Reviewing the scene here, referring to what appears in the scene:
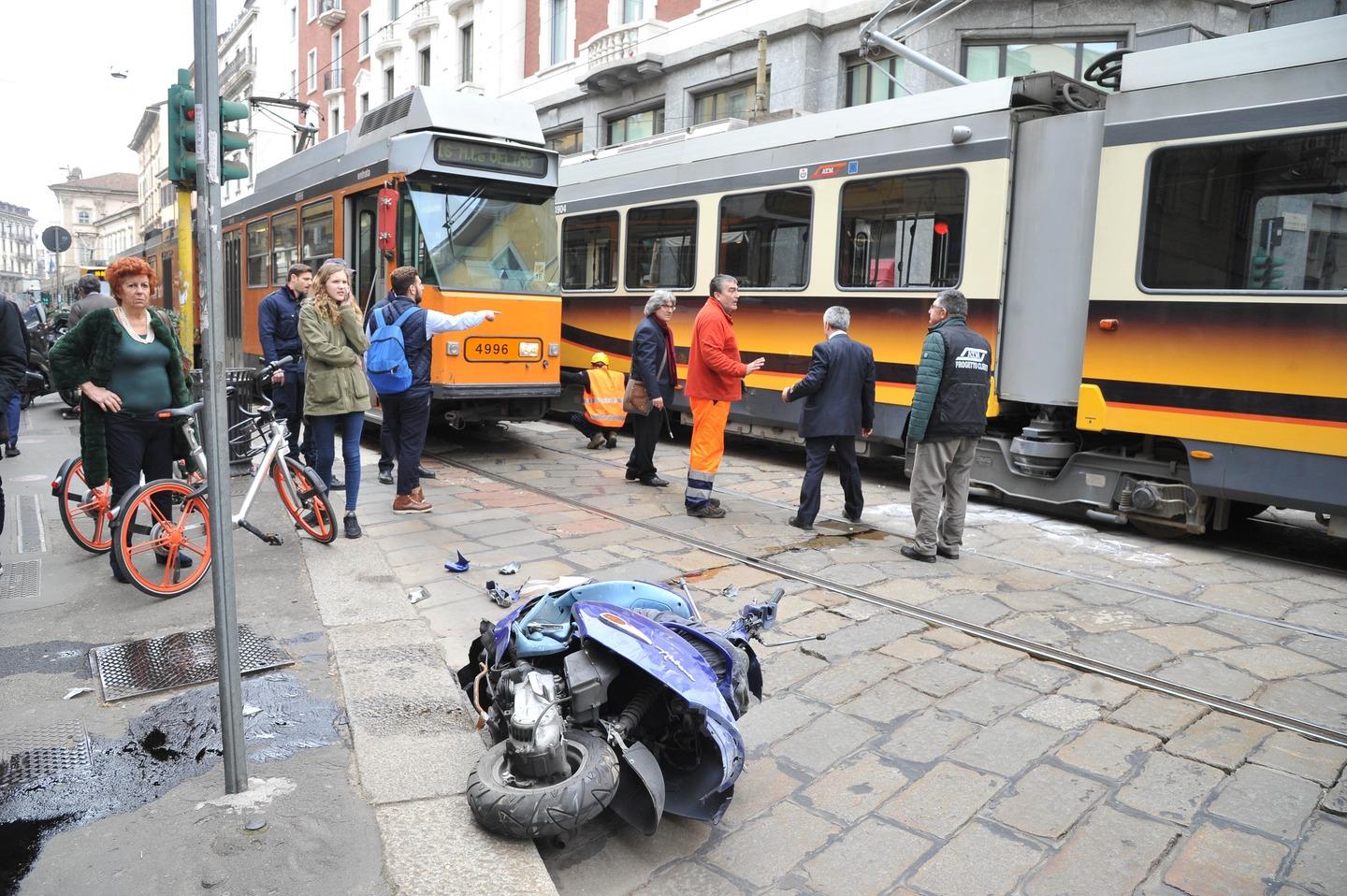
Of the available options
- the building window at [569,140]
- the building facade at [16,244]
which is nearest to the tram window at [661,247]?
the building window at [569,140]

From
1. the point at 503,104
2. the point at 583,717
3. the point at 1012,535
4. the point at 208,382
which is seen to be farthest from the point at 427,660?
the point at 503,104

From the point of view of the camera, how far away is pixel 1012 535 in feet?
23.2

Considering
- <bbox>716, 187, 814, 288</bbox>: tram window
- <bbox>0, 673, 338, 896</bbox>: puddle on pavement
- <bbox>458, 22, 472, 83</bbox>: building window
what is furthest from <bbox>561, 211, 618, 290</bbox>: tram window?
<bbox>458, 22, 472, 83</bbox>: building window

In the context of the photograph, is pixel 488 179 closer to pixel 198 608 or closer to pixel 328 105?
pixel 198 608

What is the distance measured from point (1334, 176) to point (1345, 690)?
349cm

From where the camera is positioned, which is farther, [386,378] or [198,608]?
[386,378]

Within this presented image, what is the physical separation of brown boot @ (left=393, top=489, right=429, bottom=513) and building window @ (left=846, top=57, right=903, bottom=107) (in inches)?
488

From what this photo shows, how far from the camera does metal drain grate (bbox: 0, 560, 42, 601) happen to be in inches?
197

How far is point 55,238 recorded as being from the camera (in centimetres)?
1923

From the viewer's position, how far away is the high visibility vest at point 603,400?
10641 mm

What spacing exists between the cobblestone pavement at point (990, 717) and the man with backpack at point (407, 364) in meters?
0.34

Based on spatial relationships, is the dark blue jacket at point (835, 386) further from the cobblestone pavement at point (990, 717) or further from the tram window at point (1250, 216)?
the tram window at point (1250, 216)

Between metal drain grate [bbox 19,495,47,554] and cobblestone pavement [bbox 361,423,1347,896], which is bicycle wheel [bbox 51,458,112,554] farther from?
cobblestone pavement [bbox 361,423,1347,896]

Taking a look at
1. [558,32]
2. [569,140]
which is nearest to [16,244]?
[558,32]
